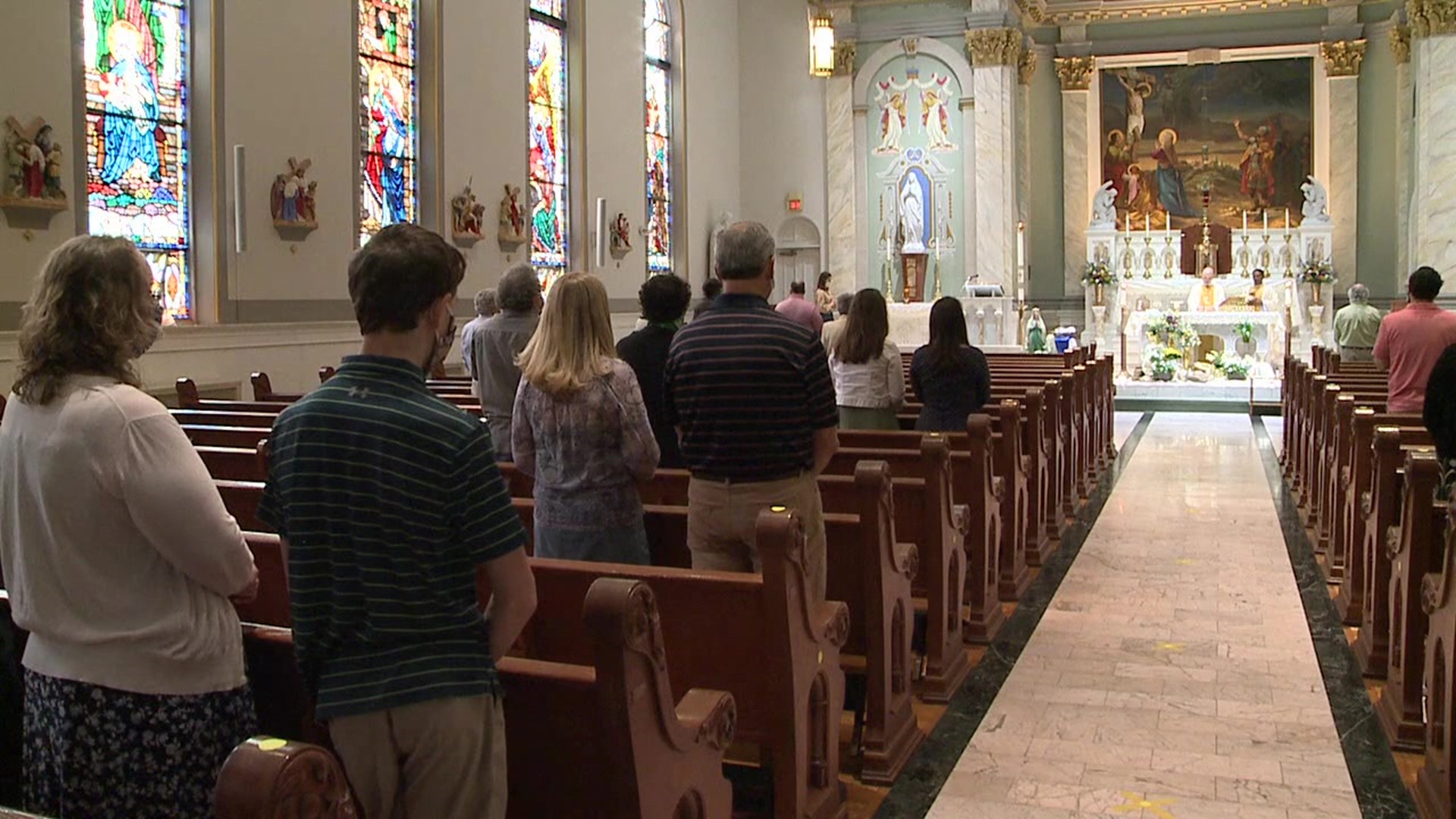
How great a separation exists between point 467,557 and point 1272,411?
15.7 metres

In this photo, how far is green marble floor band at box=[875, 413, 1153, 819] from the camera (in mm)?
4211

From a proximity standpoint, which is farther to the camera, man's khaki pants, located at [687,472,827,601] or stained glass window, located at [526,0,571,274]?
stained glass window, located at [526,0,571,274]

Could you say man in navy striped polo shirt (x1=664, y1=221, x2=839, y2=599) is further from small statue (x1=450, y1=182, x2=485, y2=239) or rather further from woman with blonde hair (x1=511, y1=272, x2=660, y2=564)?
small statue (x1=450, y1=182, x2=485, y2=239)

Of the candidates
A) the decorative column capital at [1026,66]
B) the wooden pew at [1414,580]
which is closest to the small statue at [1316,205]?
the decorative column capital at [1026,66]

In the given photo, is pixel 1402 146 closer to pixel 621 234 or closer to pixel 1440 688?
pixel 621 234

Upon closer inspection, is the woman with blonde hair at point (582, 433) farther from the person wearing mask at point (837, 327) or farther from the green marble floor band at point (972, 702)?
the person wearing mask at point (837, 327)

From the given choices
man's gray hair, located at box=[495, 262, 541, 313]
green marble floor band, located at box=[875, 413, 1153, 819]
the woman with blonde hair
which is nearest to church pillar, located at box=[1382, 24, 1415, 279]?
green marble floor band, located at box=[875, 413, 1153, 819]

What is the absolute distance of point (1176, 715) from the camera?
16.3 ft

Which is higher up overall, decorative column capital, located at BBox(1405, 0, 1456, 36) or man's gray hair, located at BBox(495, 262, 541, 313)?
decorative column capital, located at BBox(1405, 0, 1456, 36)

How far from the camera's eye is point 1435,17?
1828 centimetres

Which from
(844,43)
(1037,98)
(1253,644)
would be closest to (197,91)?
(1253,644)

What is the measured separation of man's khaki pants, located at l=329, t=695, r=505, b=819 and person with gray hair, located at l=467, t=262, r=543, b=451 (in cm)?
345

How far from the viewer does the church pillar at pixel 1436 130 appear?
18234 mm

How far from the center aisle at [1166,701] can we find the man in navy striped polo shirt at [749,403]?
111 centimetres
